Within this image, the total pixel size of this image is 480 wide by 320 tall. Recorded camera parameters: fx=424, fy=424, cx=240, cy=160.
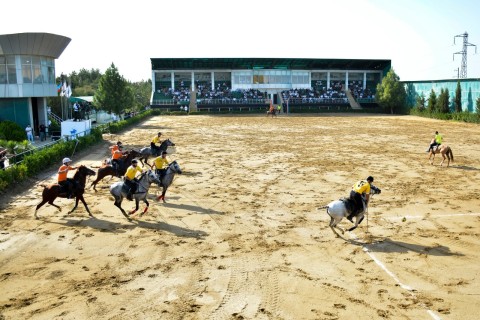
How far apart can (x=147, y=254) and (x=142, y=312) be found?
2.97 metres

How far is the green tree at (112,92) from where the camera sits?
50.1 metres

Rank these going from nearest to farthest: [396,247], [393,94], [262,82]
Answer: [396,247]
[393,94]
[262,82]

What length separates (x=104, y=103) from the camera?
50.2 m

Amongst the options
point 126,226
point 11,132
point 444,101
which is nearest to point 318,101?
point 444,101

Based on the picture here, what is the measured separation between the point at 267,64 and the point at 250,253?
240 ft

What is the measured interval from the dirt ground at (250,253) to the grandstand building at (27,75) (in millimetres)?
17840

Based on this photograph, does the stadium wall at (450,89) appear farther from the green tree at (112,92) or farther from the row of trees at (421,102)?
the green tree at (112,92)

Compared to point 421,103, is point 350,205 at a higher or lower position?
lower

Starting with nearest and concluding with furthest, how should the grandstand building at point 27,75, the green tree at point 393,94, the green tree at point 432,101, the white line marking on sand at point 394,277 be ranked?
the white line marking on sand at point 394,277, the grandstand building at point 27,75, the green tree at point 432,101, the green tree at point 393,94

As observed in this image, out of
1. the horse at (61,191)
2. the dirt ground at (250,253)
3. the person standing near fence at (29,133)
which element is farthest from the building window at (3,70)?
the horse at (61,191)

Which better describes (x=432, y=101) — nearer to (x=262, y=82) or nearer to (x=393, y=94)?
(x=393, y=94)

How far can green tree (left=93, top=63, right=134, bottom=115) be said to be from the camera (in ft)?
164

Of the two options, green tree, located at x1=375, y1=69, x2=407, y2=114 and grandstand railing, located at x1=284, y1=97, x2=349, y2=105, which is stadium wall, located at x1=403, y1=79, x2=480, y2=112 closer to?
green tree, located at x1=375, y1=69, x2=407, y2=114

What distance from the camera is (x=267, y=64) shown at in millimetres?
81312
